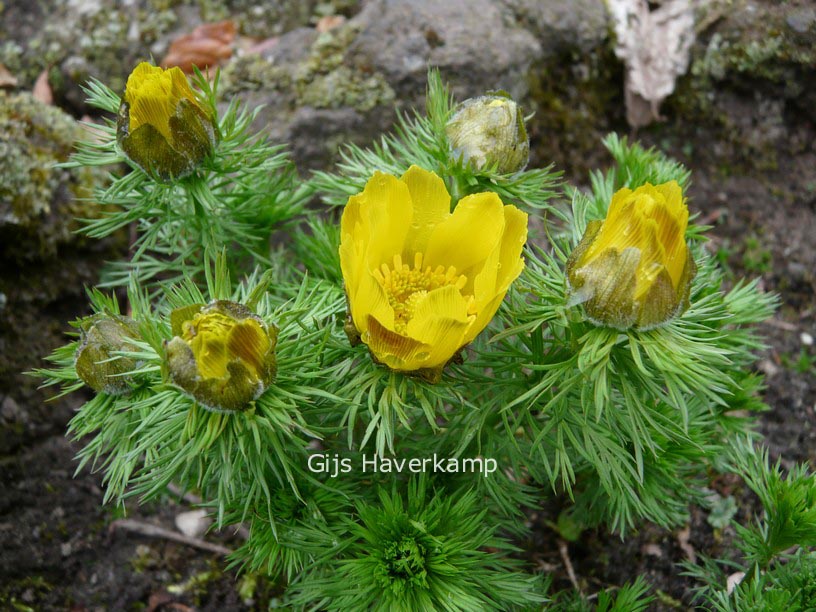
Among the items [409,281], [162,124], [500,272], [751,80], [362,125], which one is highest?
[162,124]

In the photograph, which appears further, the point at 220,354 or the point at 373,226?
the point at 373,226

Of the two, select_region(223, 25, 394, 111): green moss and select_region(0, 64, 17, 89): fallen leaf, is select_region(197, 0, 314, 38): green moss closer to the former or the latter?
select_region(223, 25, 394, 111): green moss

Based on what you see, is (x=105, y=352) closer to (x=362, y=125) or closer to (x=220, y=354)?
(x=220, y=354)

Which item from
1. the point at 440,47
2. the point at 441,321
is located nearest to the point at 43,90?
the point at 440,47

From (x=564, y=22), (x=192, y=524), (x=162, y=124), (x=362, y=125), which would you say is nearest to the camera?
(x=162, y=124)

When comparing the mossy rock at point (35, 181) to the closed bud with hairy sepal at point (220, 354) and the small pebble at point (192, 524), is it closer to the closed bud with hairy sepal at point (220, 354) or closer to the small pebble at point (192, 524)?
the small pebble at point (192, 524)

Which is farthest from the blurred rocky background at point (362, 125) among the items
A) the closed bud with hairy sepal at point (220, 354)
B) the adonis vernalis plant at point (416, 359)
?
the closed bud with hairy sepal at point (220, 354)

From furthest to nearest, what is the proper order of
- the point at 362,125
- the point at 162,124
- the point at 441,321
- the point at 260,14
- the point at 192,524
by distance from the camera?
the point at 260,14
the point at 362,125
the point at 192,524
the point at 162,124
the point at 441,321
